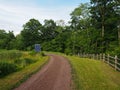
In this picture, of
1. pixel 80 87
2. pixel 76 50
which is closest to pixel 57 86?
pixel 80 87

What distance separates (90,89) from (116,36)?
99.0 ft

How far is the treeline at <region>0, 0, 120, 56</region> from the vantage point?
3793 cm

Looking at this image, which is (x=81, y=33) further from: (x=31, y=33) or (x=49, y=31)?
(x=31, y=33)

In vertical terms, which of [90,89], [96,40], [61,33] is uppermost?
[61,33]

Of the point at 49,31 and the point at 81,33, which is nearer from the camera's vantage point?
the point at 81,33

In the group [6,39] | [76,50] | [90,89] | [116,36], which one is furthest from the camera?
[6,39]

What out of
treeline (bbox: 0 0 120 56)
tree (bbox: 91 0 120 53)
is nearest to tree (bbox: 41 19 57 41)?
treeline (bbox: 0 0 120 56)

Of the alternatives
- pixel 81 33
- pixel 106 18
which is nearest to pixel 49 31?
pixel 81 33

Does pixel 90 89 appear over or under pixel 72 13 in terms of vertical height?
under

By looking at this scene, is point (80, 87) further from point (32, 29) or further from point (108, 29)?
point (32, 29)

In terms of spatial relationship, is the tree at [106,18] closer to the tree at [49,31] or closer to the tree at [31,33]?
the tree at [49,31]

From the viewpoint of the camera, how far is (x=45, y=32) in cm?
10038

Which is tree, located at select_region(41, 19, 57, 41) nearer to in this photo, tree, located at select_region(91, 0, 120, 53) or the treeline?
the treeline

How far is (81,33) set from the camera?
62031mm
